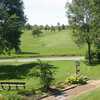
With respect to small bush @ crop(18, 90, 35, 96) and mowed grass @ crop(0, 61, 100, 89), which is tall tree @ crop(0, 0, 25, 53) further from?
small bush @ crop(18, 90, 35, 96)

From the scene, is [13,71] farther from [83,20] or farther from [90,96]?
[90,96]

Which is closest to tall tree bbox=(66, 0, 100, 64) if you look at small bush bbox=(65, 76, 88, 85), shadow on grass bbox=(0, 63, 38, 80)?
shadow on grass bbox=(0, 63, 38, 80)

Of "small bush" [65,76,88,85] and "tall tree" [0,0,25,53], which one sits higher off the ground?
"tall tree" [0,0,25,53]

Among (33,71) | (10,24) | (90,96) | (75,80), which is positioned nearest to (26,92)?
(75,80)

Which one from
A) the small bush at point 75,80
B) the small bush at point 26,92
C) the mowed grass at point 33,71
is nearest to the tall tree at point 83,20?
the mowed grass at point 33,71

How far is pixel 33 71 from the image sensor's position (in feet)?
126

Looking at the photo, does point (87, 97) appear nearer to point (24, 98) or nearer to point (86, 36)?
point (24, 98)

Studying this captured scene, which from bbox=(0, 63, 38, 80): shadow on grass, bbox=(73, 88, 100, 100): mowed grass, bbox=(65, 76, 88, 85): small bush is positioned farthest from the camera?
bbox=(0, 63, 38, 80): shadow on grass

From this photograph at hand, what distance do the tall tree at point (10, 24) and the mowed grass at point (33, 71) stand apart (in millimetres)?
3570

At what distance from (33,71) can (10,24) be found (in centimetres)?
1368

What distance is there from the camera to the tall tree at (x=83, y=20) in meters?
48.2

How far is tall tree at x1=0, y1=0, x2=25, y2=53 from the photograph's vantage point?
49969 millimetres

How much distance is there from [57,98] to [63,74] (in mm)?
12614

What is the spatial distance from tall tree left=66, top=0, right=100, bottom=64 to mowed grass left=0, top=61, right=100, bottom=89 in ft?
11.5
